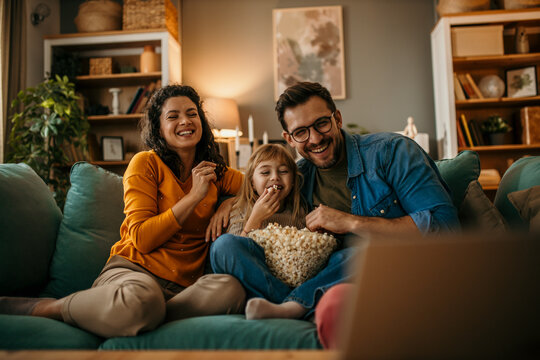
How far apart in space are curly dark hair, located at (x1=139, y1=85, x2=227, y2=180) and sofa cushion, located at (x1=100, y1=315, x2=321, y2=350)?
2.44 feet

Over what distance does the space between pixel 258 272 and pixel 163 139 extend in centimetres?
75

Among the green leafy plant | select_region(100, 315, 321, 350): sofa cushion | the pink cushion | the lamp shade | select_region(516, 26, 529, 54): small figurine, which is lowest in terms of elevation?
select_region(100, 315, 321, 350): sofa cushion

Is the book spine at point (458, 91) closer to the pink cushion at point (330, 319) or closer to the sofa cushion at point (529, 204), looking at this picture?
the sofa cushion at point (529, 204)

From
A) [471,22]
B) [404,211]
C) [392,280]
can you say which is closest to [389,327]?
[392,280]

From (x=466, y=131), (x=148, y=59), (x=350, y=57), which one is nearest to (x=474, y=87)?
(x=466, y=131)

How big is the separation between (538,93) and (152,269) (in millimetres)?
3676

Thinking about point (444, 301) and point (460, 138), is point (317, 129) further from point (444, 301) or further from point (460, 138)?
point (460, 138)

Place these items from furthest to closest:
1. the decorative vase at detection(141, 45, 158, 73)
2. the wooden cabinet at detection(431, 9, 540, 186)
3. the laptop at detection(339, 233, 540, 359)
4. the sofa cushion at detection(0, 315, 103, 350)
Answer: the decorative vase at detection(141, 45, 158, 73) < the wooden cabinet at detection(431, 9, 540, 186) < the sofa cushion at detection(0, 315, 103, 350) < the laptop at detection(339, 233, 540, 359)

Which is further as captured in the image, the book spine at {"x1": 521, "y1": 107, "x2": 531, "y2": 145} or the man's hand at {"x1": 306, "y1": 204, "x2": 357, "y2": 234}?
the book spine at {"x1": 521, "y1": 107, "x2": 531, "y2": 145}

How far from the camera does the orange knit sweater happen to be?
56.0 inches

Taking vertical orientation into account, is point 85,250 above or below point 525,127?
below

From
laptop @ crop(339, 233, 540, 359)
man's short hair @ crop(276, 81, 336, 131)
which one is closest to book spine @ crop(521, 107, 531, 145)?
man's short hair @ crop(276, 81, 336, 131)

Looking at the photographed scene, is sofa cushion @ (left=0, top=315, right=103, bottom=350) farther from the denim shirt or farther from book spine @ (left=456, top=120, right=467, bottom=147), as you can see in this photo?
book spine @ (left=456, top=120, right=467, bottom=147)

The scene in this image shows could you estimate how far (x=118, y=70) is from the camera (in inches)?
161
